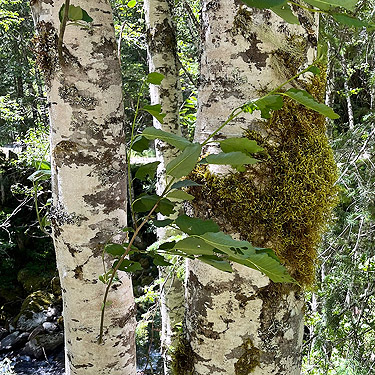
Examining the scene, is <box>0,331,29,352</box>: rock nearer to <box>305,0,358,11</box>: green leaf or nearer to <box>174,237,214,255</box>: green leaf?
<box>174,237,214,255</box>: green leaf

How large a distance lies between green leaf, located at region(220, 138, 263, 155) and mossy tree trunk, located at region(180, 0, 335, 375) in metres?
0.19

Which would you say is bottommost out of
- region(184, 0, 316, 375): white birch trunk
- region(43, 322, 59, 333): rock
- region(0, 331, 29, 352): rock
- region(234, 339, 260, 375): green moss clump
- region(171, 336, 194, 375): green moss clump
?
region(0, 331, 29, 352): rock

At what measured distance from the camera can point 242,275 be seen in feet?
2.56

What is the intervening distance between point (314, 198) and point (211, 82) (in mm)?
348

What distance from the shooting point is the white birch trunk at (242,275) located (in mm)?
779

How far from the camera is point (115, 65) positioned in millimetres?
1069

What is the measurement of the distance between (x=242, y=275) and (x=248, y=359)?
0.18 meters

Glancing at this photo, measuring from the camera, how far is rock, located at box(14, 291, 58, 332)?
8.09 m

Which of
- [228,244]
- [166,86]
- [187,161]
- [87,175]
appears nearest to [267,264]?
[228,244]

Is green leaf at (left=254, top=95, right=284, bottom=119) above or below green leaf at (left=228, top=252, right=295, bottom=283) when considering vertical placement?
above

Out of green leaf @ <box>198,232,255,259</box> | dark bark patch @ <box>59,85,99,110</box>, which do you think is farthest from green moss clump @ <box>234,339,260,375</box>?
dark bark patch @ <box>59,85,99,110</box>

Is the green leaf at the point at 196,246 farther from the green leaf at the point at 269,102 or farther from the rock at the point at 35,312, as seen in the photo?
the rock at the point at 35,312

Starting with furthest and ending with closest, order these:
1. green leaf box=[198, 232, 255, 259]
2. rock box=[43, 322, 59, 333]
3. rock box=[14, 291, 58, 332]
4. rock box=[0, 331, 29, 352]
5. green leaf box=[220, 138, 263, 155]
A: rock box=[14, 291, 58, 332]
rock box=[43, 322, 59, 333]
rock box=[0, 331, 29, 352]
green leaf box=[220, 138, 263, 155]
green leaf box=[198, 232, 255, 259]

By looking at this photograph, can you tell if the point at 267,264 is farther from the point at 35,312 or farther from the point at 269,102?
the point at 35,312
